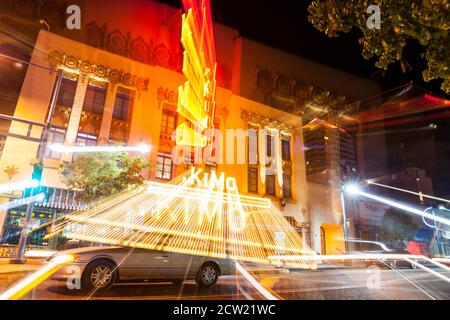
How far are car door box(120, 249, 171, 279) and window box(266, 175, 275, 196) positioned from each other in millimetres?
18671

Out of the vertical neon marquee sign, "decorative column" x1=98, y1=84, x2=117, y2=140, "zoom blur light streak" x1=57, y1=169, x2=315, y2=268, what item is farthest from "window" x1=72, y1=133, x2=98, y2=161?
the vertical neon marquee sign

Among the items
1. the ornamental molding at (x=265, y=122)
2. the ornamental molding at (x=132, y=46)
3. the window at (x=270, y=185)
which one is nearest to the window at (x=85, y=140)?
the ornamental molding at (x=132, y=46)

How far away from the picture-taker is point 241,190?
80.1 feet

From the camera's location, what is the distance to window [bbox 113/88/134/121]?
22.1 metres

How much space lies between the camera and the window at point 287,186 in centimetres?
2752

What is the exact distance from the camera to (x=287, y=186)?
91.8 feet

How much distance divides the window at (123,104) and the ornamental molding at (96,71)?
64 cm

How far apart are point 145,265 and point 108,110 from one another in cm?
1600

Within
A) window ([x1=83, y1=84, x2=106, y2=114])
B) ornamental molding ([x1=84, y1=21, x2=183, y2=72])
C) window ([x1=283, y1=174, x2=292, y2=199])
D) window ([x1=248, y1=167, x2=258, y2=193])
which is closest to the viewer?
window ([x1=83, y1=84, x2=106, y2=114])

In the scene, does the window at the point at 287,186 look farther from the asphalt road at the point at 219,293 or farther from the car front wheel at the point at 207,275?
the car front wheel at the point at 207,275

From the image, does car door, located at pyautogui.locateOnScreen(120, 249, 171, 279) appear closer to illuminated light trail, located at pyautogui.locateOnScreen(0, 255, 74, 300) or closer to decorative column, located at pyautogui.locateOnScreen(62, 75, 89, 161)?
illuminated light trail, located at pyautogui.locateOnScreen(0, 255, 74, 300)
